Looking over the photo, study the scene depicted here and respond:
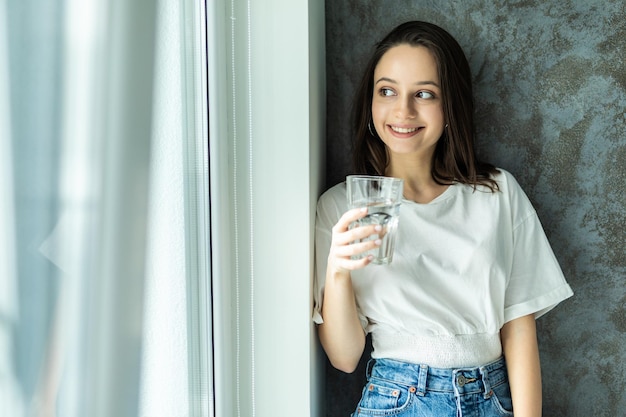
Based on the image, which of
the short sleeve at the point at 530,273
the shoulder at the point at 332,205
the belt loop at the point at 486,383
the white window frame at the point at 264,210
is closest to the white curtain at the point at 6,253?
the white window frame at the point at 264,210

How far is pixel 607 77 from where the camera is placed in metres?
1.64

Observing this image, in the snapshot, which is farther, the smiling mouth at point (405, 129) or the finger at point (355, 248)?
the smiling mouth at point (405, 129)

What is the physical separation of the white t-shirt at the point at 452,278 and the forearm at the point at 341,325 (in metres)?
0.04

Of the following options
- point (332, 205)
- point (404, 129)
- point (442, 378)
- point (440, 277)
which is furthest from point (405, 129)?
point (442, 378)

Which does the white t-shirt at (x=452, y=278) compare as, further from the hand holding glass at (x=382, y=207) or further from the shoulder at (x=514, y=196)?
the hand holding glass at (x=382, y=207)

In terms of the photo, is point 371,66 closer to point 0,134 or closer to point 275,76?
point 275,76

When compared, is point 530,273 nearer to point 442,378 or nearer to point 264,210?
point 442,378

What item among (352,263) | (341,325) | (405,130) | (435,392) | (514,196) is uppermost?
(405,130)

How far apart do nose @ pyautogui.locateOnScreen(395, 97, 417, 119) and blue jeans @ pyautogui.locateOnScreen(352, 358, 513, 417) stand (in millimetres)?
565

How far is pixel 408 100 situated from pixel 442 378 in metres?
0.63

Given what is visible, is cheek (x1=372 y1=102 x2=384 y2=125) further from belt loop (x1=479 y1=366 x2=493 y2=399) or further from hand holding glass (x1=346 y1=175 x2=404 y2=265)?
belt loop (x1=479 y1=366 x2=493 y2=399)

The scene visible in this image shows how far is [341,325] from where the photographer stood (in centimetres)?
143

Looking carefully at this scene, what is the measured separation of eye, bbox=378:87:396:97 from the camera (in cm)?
149

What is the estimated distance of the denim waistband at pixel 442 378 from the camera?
1424mm
